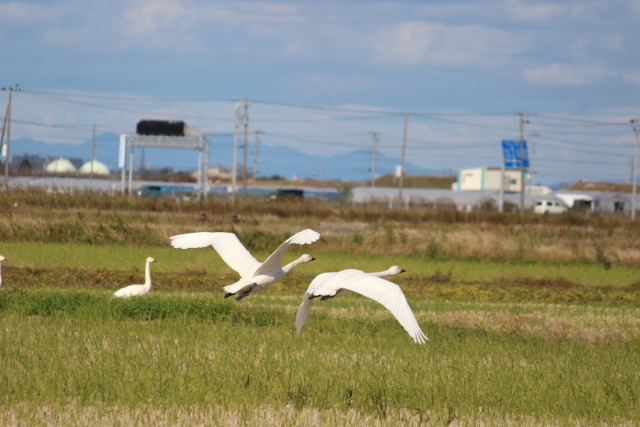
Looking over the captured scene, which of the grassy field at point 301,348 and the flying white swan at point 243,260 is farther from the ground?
the flying white swan at point 243,260

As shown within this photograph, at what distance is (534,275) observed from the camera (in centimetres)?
2422

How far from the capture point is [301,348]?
10.5 m

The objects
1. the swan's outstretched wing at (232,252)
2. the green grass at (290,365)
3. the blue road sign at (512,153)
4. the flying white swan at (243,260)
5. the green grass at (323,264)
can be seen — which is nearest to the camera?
the green grass at (290,365)

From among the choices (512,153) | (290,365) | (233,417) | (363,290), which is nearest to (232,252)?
(363,290)

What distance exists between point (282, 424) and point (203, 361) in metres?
2.52

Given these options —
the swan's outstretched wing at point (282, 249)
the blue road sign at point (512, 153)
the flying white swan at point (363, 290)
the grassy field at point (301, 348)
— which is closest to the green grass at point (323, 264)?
the grassy field at point (301, 348)

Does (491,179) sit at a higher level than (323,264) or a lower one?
higher

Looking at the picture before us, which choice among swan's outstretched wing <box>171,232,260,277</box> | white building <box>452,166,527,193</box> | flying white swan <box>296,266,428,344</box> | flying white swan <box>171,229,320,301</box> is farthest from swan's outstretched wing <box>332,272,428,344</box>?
white building <box>452,166,527,193</box>

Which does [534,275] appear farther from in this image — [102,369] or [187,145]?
[187,145]

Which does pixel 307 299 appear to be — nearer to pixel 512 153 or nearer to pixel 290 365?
pixel 290 365

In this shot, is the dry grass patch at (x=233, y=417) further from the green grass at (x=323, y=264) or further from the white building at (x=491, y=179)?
the white building at (x=491, y=179)

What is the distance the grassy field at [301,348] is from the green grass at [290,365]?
0.03 m

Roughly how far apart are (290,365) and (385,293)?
126 cm

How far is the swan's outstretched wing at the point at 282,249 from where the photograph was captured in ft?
33.2
